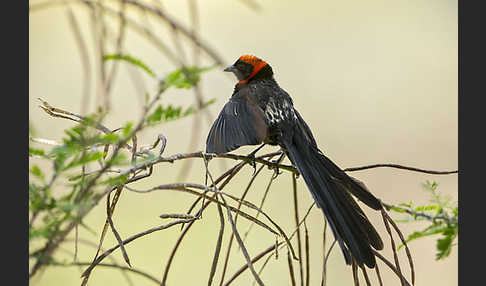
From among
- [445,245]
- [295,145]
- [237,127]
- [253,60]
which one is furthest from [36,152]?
[253,60]

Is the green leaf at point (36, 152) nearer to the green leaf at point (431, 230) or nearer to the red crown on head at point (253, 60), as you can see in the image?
the green leaf at point (431, 230)

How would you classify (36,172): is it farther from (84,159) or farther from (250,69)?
(250,69)

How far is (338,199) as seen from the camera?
1.75m

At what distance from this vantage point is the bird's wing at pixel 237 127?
→ 2.02 metres

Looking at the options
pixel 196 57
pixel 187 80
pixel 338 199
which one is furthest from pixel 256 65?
pixel 187 80

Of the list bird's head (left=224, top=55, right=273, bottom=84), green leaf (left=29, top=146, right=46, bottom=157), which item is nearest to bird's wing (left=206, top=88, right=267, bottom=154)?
bird's head (left=224, top=55, right=273, bottom=84)

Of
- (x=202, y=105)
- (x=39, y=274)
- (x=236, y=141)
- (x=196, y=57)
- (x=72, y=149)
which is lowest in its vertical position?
(x=39, y=274)

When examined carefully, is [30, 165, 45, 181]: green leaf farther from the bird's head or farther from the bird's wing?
the bird's head

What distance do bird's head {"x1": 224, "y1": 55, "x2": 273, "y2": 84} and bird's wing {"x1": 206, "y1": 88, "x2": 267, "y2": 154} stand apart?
0.57 m

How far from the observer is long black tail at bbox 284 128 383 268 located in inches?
59.7

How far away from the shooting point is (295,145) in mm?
2309

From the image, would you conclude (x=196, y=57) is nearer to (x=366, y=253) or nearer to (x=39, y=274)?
(x=39, y=274)

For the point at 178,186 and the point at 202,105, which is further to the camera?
the point at 178,186

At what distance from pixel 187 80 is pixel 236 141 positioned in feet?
4.03
